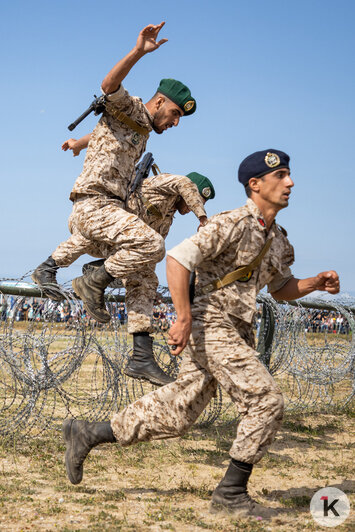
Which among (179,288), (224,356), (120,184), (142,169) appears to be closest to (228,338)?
(224,356)

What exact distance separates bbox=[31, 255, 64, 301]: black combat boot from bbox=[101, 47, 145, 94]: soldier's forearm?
1669 millimetres

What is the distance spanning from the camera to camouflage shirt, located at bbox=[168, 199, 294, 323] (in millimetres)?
4062

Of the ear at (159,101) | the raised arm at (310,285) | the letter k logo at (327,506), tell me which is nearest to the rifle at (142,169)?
the ear at (159,101)

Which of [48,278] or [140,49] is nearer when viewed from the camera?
[140,49]

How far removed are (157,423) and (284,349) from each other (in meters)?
3.81

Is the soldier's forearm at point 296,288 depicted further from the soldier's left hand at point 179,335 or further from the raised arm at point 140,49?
the raised arm at point 140,49

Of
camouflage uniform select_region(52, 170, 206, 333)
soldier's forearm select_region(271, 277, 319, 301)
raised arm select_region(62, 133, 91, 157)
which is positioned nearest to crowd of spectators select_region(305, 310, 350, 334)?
camouflage uniform select_region(52, 170, 206, 333)

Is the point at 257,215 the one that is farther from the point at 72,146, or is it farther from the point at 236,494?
the point at 72,146

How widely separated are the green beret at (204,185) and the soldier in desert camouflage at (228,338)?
1.28 metres

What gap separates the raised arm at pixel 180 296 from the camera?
388 centimetres

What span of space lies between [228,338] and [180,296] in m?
0.48

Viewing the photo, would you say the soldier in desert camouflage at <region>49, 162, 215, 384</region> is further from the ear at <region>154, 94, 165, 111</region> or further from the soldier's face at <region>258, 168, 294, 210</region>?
the soldier's face at <region>258, 168, 294, 210</region>

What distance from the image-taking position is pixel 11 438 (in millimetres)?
6000

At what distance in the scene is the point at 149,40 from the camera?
193 inches
